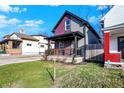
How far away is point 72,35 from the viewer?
1795cm

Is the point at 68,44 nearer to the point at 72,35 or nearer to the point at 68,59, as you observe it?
the point at 72,35

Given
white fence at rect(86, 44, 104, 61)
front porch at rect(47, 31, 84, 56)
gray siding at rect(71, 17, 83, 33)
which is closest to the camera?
white fence at rect(86, 44, 104, 61)

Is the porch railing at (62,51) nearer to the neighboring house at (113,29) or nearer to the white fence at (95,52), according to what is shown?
the white fence at (95,52)

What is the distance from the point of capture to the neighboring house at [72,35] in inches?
740

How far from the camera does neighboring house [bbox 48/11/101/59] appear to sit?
18788 millimetres

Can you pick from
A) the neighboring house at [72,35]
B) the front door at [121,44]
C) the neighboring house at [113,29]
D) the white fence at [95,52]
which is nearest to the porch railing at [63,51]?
the neighboring house at [72,35]

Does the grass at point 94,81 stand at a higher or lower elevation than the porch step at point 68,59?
lower

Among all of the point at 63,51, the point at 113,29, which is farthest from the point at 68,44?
the point at 113,29

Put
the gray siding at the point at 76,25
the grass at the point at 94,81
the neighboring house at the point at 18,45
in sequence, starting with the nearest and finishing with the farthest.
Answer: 1. the grass at the point at 94,81
2. the gray siding at the point at 76,25
3. the neighboring house at the point at 18,45

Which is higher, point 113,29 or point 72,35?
point 72,35

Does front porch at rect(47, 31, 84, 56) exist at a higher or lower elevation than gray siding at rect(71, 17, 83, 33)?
lower

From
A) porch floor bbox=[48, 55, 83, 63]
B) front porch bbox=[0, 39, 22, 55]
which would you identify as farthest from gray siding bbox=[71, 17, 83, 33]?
front porch bbox=[0, 39, 22, 55]

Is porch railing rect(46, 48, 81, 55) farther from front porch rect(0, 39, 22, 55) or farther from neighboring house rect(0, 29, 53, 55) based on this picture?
neighboring house rect(0, 29, 53, 55)
